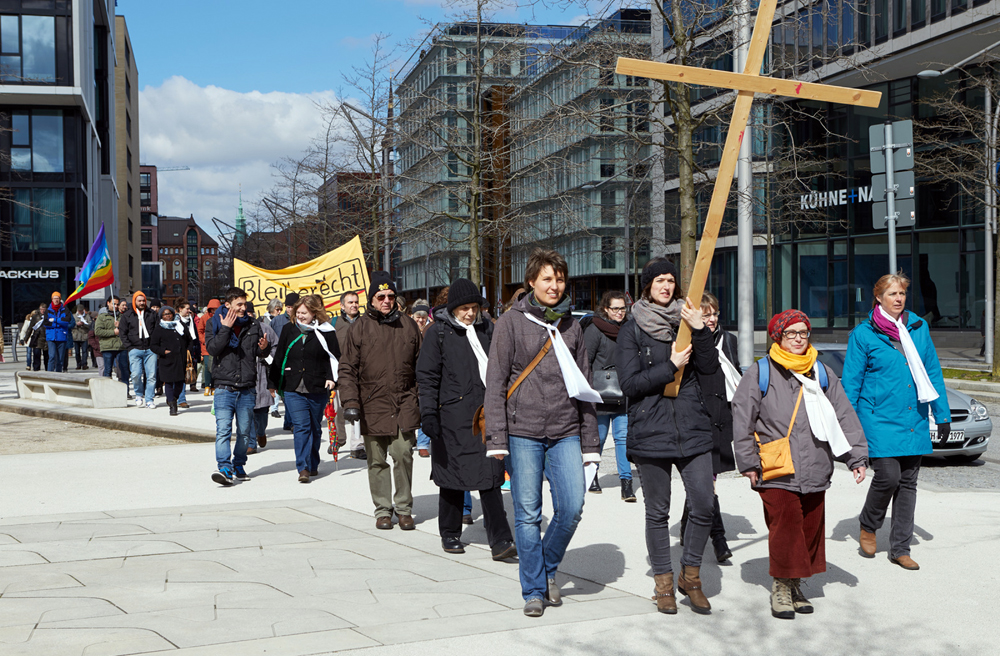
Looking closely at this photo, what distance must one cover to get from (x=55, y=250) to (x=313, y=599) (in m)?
45.0

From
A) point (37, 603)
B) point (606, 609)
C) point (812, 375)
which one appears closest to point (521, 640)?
point (606, 609)

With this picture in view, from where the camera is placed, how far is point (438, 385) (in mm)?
7098

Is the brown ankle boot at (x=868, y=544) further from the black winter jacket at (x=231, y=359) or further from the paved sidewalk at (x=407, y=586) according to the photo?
the black winter jacket at (x=231, y=359)

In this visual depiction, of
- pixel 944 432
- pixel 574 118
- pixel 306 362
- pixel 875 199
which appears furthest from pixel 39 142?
pixel 944 432

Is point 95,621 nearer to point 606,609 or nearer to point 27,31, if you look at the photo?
point 606,609

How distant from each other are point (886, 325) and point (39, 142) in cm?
4652

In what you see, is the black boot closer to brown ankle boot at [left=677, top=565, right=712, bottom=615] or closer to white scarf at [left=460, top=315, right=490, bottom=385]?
white scarf at [left=460, top=315, right=490, bottom=385]

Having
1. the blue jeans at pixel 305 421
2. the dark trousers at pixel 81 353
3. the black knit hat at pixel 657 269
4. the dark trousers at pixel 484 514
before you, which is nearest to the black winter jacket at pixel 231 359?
the blue jeans at pixel 305 421

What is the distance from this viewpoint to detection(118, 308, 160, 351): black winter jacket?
17812mm

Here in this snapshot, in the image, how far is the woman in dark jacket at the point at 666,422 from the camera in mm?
5473

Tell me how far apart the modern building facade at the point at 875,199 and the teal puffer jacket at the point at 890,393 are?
20104mm

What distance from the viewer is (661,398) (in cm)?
559

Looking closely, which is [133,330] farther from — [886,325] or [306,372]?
[886,325]

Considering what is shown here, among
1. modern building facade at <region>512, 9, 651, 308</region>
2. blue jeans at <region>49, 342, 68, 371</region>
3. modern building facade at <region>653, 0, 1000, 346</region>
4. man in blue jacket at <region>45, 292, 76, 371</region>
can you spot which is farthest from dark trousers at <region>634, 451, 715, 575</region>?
blue jeans at <region>49, 342, 68, 371</region>
